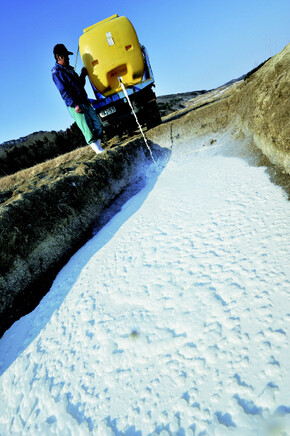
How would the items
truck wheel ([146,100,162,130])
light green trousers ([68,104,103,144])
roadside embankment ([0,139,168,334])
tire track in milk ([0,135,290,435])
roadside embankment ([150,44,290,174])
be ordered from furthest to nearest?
truck wheel ([146,100,162,130]), light green trousers ([68,104,103,144]), roadside embankment ([150,44,290,174]), roadside embankment ([0,139,168,334]), tire track in milk ([0,135,290,435])

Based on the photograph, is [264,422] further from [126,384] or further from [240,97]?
[240,97]

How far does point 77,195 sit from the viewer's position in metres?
3.53

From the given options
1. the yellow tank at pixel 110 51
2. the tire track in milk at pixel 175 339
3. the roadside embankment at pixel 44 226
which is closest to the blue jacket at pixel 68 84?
the yellow tank at pixel 110 51

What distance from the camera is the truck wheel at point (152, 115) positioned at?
5.54 m

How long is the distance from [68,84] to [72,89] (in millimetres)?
94

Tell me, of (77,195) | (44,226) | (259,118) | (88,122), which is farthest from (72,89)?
(259,118)

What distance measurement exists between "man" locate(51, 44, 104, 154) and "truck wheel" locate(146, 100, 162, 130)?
1.76 m

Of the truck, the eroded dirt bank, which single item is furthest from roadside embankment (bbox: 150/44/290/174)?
the truck

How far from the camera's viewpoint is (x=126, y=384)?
1370 mm

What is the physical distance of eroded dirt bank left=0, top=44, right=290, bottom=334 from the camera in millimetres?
2488

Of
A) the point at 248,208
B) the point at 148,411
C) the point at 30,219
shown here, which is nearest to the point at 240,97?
the point at 248,208

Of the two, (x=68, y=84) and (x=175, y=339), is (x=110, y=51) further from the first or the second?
(x=175, y=339)

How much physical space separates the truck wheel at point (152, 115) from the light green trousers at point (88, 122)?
166 cm

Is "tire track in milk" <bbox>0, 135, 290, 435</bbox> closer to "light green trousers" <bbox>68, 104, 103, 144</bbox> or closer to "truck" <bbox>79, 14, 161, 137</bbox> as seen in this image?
"light green trousers" <bbox>68, 104, 103, 144</bbox>
